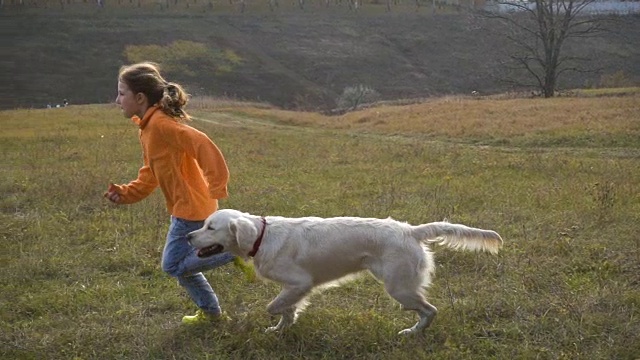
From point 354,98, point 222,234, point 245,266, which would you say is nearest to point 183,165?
point 222,234

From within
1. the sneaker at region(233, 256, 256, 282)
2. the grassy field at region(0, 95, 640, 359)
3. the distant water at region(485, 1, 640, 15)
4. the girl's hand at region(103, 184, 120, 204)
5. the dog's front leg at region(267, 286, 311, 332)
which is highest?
the distant water at region(485, 1, 640, 15)

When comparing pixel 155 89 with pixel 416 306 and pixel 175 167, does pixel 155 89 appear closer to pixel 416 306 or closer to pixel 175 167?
pixel 175 167

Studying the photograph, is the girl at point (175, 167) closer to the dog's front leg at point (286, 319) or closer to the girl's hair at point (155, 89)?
the girl's hair at point (155, 89)

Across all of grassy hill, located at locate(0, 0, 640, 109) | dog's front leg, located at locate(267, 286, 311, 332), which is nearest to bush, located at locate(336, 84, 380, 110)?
grassy hill, located at locate(0, 0, 640, 109)

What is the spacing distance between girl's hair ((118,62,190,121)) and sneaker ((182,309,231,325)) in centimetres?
149

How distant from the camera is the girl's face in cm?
534

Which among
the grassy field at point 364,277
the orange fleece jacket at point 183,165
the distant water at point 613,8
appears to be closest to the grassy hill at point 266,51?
the distant water at point 613,8

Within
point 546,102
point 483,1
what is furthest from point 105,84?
point 483,1

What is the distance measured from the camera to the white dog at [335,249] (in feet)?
16.7

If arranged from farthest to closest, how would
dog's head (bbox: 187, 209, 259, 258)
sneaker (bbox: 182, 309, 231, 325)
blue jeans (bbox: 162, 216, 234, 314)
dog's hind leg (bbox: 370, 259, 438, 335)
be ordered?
sneaker (bbox: 182, 309, 231, 325), blue jeans (bbox: 162, 216, 234, 314), dog's head (bbox: 187, 209, 259, 258), dog's hind leg (bbox: 370, 259, 438, 335)

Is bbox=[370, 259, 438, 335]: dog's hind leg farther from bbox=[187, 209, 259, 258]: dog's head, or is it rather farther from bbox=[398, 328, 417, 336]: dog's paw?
bbox=[187, 209, 259, 258]: dog's head

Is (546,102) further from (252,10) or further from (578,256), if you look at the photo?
(252,10)

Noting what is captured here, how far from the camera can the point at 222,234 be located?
518 cm

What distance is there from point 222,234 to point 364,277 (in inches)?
73.0
